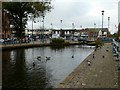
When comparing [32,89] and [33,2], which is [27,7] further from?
[32,89]

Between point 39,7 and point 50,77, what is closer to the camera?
point 50,77

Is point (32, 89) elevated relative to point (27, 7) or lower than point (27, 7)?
lower

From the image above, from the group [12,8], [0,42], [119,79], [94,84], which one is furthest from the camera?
[12,8]

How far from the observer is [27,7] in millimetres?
56281

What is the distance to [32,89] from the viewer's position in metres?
13.8

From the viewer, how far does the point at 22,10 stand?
56.7 metres

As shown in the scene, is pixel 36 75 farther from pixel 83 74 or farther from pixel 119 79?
pixel 119 79

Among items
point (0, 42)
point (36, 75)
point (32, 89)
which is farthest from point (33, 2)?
point (32, 89)

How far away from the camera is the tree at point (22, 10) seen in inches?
2184

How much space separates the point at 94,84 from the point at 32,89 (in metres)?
3.20

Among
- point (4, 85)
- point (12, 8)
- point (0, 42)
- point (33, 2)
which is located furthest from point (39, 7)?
point (4, 85)

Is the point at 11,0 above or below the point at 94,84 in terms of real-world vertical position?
above

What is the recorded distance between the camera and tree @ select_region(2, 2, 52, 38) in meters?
55.5

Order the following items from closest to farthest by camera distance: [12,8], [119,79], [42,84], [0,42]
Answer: [119,79] < [42,84] < [0,42] < [12,8]
